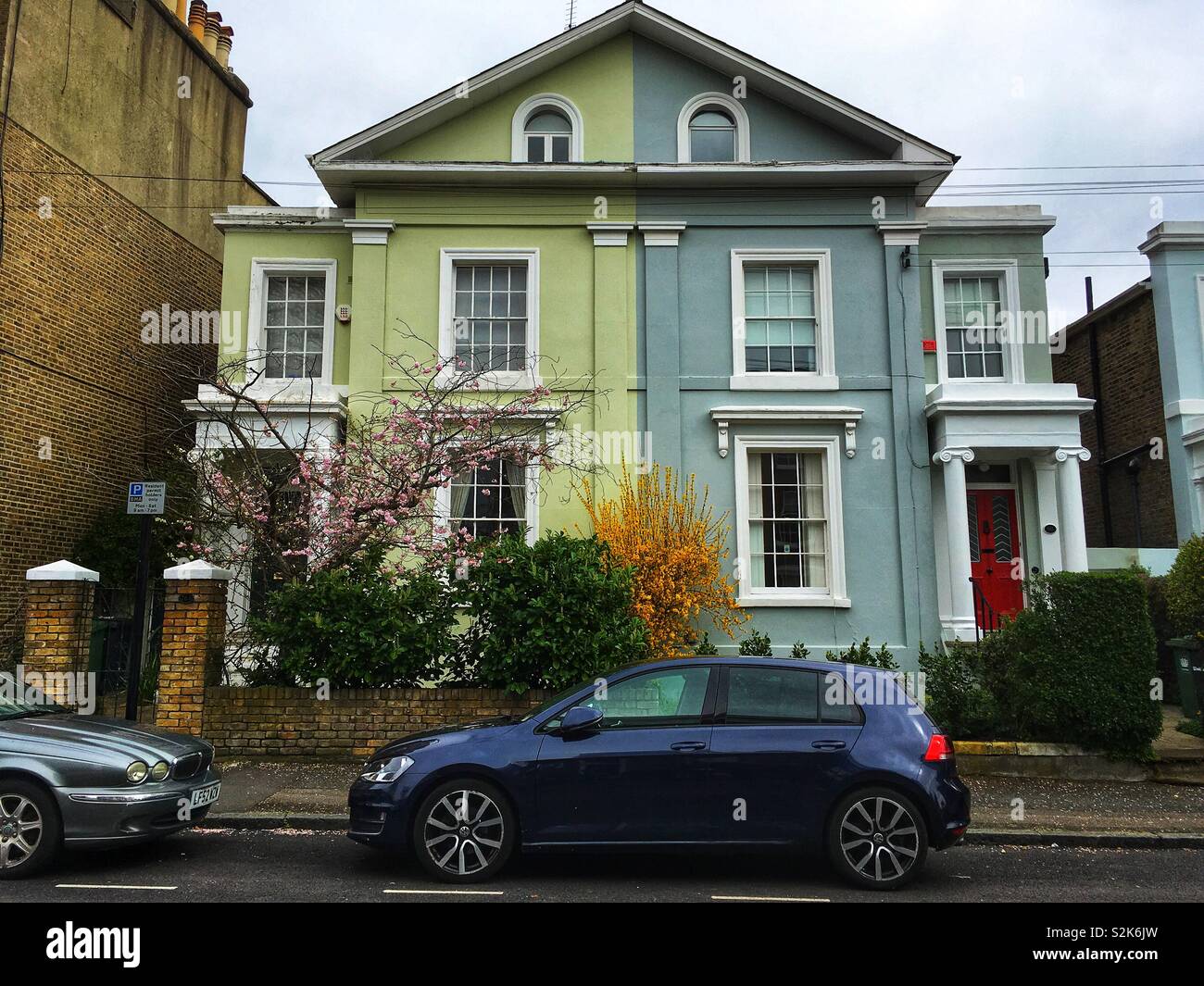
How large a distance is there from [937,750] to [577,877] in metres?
2.68

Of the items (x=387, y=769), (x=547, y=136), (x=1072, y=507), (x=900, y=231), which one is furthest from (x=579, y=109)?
(x=387, y=769)

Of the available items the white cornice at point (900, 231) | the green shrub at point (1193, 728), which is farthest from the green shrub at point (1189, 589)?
the white cornice at point (900, 231)

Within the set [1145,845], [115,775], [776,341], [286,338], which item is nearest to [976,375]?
[776,341]

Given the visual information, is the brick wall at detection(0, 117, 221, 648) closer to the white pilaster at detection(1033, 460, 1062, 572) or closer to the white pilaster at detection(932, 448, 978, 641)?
the white pilaster at detection(932, 448, 978, 641)

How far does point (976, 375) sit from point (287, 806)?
11510 mm

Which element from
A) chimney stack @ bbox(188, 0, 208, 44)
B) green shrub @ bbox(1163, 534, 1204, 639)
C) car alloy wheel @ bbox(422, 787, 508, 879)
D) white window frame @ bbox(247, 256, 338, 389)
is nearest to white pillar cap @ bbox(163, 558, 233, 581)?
white window frame @ bbox(247, 256, 338, 389)

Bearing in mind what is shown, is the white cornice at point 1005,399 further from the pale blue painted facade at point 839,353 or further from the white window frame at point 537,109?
the white window frame at point 537,109

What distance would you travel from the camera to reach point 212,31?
1862 centimetres

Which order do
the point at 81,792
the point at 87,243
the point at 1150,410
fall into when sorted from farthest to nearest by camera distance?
the point at 1150,410, the point at 87,243, the point at 81,792

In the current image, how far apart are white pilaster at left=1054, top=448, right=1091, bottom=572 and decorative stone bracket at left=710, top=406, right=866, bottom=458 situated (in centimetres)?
289

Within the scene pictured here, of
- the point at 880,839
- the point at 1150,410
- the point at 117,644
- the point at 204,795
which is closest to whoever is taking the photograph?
the point at 880,839

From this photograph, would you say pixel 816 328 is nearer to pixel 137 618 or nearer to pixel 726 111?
pixel 726 111

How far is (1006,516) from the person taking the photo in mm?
14391

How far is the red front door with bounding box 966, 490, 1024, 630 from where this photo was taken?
1413 cm
